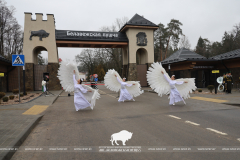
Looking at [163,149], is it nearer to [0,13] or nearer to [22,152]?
[22,152]

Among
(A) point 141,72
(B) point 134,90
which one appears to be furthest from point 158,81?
(A) point 141,72

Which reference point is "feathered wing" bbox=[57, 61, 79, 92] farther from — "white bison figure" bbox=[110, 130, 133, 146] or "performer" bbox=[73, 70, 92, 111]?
"white bison figure" bbox=[110, 130, 133, 146]

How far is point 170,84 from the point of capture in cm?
1069

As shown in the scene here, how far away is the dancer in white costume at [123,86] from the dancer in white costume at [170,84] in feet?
5.87

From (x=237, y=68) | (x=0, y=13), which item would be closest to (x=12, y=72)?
(x=0, y=13)

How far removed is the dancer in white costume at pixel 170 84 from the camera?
10656mm

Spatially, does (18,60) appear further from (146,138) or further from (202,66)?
(202,66)

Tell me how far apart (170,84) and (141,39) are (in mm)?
18267

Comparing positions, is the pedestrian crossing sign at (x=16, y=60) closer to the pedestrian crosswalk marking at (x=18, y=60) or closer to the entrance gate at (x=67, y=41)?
the pedestrian crosswalk marking at (x=18, y=60)

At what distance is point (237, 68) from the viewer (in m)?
19.6

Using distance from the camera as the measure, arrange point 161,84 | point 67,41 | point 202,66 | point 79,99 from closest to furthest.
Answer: point 79,99 → point 161,84 → point 202,66 → point 67,41

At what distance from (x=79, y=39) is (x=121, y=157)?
24.0 m

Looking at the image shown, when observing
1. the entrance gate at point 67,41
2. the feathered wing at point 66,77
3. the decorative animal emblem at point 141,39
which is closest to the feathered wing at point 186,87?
the feathered wing at point 66,77

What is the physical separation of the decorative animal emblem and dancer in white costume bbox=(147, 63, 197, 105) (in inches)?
670
